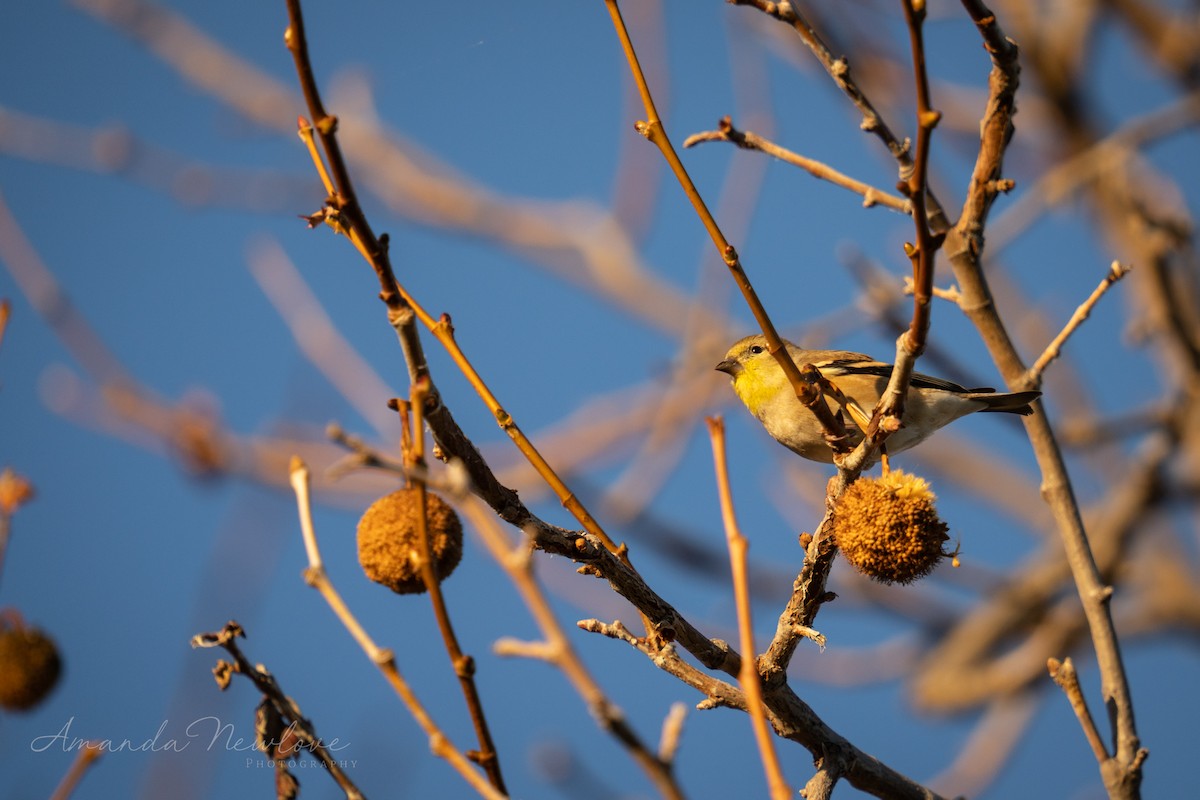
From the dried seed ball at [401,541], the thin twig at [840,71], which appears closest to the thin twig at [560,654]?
the dried seed ball at [401,541]

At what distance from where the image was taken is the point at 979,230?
3.19 meters

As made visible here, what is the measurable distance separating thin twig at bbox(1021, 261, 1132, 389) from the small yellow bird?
1.17 feet

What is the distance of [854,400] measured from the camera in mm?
4520

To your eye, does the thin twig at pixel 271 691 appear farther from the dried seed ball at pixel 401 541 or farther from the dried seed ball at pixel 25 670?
the dried seed ball at pixel 25 670

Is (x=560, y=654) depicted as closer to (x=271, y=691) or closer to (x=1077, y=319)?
(x=271, y=691)

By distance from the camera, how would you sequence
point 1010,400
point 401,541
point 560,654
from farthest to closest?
1. point 1010,400
2. point 401,541
3. point 560,654

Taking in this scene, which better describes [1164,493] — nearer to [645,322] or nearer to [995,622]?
[995,622]

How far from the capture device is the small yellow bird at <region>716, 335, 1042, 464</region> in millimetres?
4152

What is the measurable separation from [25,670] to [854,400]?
3.26m

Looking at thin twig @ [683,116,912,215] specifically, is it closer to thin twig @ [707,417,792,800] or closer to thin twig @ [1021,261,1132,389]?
thin twig @ [1021,261,1132,389]

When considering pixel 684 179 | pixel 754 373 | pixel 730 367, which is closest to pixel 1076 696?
pixel 684 179

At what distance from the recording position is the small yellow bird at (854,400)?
13.6 feet

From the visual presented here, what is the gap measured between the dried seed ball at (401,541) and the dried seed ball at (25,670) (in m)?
0.91

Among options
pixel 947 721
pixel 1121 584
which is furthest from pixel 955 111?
pixel 947 721
